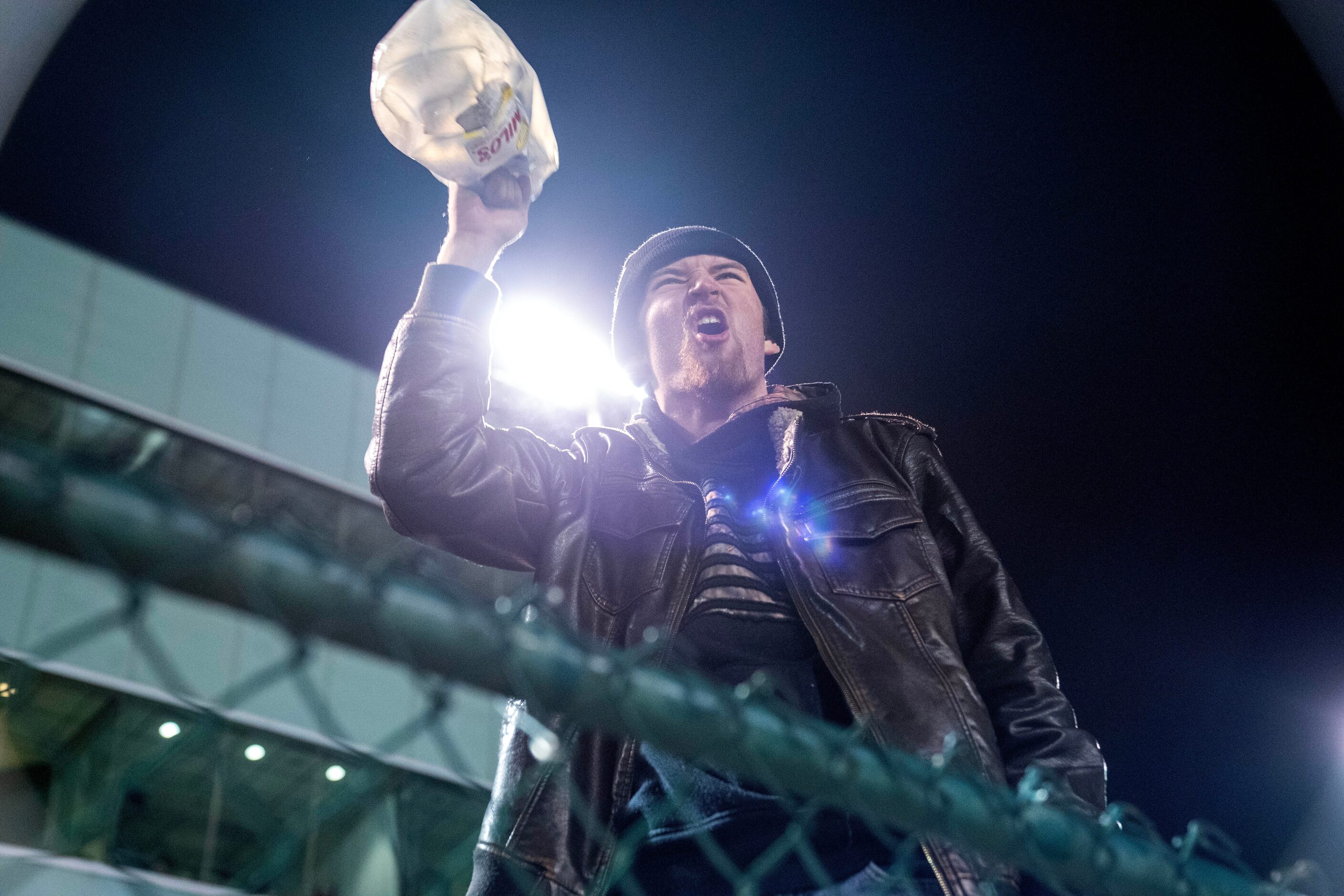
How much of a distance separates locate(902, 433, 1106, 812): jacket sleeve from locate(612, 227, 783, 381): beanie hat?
0.84 meters

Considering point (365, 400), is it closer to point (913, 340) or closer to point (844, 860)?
point (913, 340)

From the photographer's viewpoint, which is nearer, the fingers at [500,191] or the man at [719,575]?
the man at [719,575]

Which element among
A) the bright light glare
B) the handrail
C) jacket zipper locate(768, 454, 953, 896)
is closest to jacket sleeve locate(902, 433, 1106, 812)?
jacket zipper locate(768, 454, 953, 896)

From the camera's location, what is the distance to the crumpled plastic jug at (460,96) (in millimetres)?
2463

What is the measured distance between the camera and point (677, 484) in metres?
2.43

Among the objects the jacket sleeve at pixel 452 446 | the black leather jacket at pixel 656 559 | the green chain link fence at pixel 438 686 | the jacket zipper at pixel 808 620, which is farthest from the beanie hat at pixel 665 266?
the green chain link fence at pixel 438 686

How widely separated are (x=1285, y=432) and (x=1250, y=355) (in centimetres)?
54

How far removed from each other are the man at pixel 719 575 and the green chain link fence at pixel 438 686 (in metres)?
0.43

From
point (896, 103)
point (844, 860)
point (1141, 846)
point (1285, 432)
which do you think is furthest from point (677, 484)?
point (1285, 432)

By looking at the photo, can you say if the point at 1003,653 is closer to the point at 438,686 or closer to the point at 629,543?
the point at 629,543

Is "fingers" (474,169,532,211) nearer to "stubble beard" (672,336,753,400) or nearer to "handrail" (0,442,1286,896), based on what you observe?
"stubble beard" (672,336,753,400)

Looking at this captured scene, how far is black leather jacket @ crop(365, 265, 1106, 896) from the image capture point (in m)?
1.94

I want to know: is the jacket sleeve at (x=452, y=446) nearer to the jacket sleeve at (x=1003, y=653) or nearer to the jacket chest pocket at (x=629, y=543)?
the jacket chest pocket at (x=629, y=543)

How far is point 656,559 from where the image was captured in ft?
7.36
